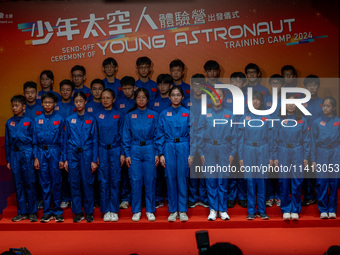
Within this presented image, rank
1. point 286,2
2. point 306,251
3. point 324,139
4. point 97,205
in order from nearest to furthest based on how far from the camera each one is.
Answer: point 306,251 < point 324,139 < point 97,205 < point 286,2

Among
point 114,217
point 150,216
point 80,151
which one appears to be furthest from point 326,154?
point 80,151

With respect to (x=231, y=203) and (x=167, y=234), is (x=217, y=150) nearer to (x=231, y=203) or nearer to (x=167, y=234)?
(x=231, y=203)

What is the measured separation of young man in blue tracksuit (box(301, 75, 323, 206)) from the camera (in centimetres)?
504

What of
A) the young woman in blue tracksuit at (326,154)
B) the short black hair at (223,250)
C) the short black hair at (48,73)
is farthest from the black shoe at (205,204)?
the short black hair at (223,250)

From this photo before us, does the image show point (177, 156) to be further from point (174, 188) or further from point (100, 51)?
point (100, 51)

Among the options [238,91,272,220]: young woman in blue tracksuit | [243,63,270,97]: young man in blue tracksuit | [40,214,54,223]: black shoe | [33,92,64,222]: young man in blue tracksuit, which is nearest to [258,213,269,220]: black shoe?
[238,91,272,220]: young woman in blue tracksuit

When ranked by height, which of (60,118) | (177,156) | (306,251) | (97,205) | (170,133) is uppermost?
(60,118)

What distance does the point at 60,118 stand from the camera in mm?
4914

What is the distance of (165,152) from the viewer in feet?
15.7

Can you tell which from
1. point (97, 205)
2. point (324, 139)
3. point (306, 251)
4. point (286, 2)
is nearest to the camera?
point (306, 251)

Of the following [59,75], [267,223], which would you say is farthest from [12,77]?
[267,223]

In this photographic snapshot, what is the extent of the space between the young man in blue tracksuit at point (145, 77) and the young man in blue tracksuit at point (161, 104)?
0.51 ft

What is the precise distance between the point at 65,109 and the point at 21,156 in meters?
0.89

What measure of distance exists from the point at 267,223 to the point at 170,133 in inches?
64.1
